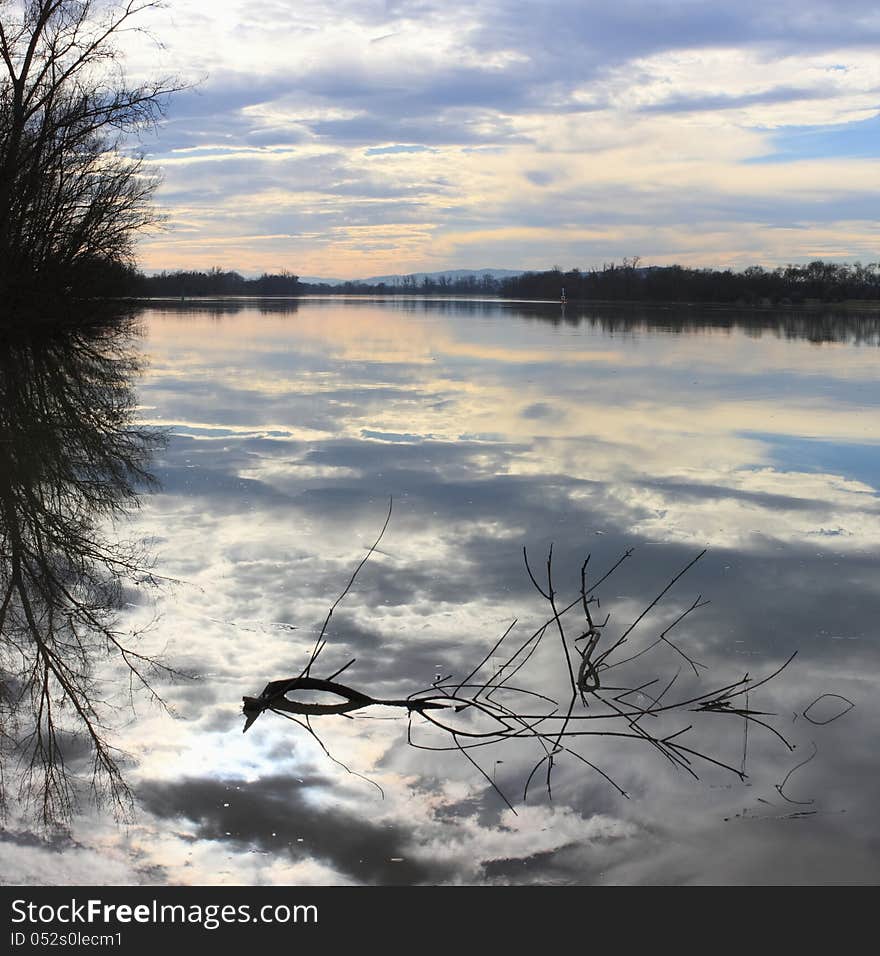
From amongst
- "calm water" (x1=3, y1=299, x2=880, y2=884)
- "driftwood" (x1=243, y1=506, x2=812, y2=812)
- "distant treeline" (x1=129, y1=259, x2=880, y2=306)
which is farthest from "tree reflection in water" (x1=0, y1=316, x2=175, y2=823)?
"distant treeline" (x1=129, y1=259, x2=880, y2=306)

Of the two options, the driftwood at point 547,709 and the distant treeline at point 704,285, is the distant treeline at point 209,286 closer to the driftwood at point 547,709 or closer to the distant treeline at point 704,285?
the distant treeline at point 704,285

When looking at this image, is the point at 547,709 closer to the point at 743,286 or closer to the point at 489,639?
the point at 489,639

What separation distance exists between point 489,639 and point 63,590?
2337 millimetres

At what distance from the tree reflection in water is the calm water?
16cm

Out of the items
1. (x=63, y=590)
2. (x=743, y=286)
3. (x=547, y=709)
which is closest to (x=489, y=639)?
(x=547, y=709)

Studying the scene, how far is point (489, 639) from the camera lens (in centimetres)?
484

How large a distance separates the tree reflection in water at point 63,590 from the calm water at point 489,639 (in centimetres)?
16

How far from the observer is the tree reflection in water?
11.5ft

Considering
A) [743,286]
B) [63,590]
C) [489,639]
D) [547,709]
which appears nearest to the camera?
[547,709]

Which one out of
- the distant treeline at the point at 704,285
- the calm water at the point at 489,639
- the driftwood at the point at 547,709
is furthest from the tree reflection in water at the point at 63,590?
the distant treeline at the point at 704,285

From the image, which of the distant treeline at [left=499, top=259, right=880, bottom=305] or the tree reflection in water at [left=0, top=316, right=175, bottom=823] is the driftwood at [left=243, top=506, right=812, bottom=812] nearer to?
the tree reflection in water at [left=0, top=316, right=175, bottom=823]
